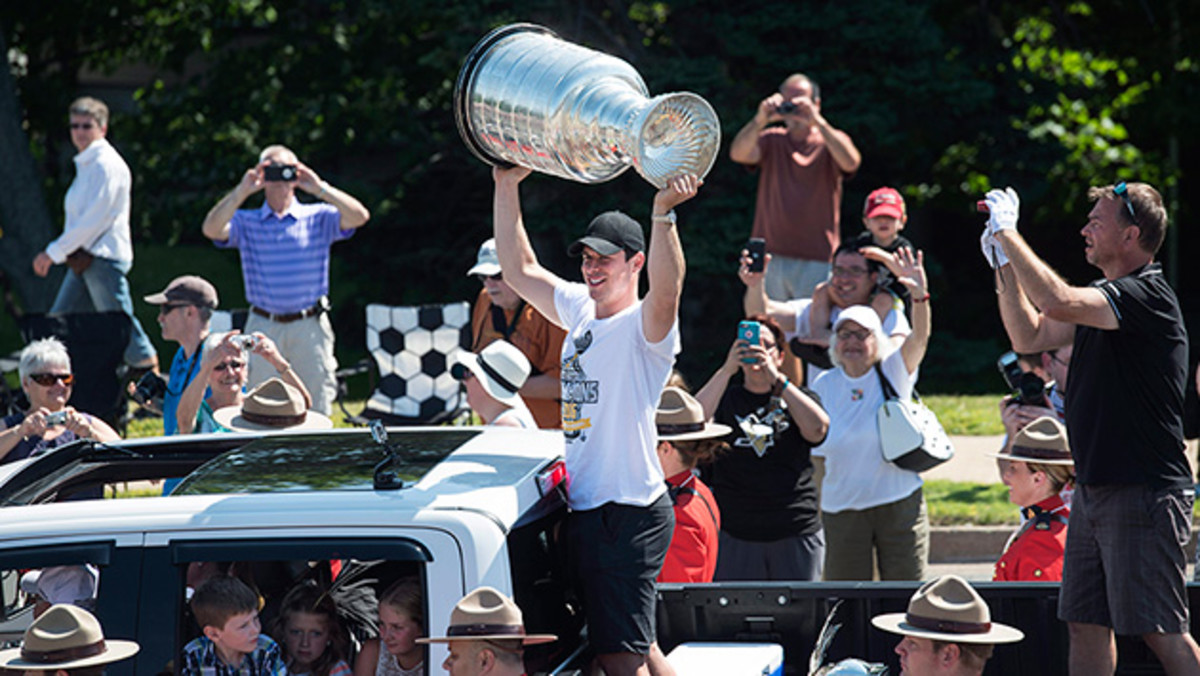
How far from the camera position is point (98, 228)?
37.4 feet

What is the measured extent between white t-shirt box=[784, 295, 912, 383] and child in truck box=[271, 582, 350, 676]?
12.4ft

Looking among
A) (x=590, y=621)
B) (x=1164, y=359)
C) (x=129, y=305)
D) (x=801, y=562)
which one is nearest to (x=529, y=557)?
(x=590, y=621)

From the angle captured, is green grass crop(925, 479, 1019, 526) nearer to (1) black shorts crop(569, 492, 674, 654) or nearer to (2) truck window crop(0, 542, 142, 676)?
(1) black shorts crop(569, 492, 674, 654)

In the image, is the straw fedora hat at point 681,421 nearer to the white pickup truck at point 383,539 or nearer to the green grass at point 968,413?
the white pickup truck at point 383,539

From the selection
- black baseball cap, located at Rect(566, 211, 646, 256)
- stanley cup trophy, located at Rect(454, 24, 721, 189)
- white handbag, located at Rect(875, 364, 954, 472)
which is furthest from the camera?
white handbag, located at Rect(875, 364, 954, 472)

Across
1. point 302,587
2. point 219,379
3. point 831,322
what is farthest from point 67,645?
point 831,322

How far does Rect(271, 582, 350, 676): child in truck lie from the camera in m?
4.82

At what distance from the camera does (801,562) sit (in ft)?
22.6

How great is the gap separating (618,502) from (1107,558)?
1658mm

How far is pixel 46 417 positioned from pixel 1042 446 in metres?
4.23

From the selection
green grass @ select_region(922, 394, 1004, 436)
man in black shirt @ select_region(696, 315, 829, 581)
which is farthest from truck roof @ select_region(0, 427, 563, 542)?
green grass @ select_region(922, 394, 1004, 436)

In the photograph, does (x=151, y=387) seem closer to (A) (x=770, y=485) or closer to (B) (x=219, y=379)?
(B) (x=219, y=379)

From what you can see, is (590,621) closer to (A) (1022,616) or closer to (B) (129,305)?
(A) (1022,616)

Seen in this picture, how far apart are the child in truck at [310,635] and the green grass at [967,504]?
572 centimetres
